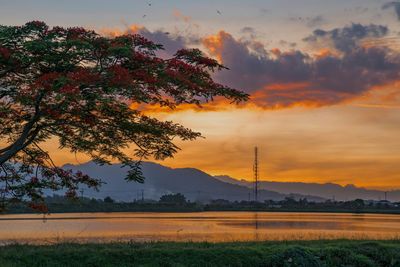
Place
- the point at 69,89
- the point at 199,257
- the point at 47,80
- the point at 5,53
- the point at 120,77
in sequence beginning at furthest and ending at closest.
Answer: the point at 199,257 → the point at 5,53 → the point at 47,80 → the point at 120,77 → the point at 69,89

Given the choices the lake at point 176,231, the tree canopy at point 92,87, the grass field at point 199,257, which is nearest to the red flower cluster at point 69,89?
the tree canopy at point 92,87

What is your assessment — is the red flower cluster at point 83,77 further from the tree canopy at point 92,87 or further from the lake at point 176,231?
the lake at point 176,231

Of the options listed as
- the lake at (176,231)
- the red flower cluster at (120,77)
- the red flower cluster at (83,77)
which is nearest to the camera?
the red flower cluster at (83,77)

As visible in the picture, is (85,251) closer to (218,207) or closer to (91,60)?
(91,60)

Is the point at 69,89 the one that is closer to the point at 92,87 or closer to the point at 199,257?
the point at 92,87

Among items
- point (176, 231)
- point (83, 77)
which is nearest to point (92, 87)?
point (83, 77)

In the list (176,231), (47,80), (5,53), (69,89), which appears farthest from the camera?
(176,231)

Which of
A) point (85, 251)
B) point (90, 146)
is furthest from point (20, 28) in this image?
point (85, 251)

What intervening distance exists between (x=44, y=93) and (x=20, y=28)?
221 cm

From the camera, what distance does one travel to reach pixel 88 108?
17.5 metres

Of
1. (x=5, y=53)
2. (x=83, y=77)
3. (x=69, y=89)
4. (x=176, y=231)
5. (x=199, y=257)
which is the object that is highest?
(x=5, y=53)

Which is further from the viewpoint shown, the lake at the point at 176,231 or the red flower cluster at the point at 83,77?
the lake at the point at 176,231

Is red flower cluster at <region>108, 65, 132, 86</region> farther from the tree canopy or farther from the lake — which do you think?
the lake

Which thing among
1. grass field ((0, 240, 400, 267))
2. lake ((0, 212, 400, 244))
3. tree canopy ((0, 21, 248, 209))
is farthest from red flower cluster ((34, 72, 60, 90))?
lake ((0, 212, 400, 244))
